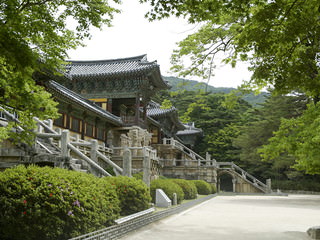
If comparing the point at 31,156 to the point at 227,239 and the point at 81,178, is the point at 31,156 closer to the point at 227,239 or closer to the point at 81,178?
the point at 81,178

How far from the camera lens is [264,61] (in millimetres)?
9094

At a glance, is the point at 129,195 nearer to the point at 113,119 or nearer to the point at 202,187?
the point at 113,119

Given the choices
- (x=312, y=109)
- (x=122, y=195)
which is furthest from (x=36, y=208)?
(x=312, y=109)

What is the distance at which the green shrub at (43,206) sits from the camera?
686 centimetres

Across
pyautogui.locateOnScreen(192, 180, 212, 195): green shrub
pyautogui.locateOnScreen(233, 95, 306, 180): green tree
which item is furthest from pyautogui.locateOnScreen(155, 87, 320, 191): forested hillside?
pyautogui.locateOnScreen(192, 180, 212, 195): green shrub

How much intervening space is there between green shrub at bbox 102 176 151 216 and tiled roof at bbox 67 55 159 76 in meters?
20.3

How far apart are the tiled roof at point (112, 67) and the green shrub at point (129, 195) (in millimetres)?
20276

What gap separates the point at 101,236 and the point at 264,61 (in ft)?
20.3

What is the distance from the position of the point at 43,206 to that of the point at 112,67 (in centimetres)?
2873

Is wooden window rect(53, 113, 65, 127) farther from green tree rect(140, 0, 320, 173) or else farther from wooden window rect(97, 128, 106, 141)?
green tree rect(140, 0, 320, 173)

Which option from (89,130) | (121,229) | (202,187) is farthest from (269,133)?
(121,229)

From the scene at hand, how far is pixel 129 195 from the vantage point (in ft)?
38.7

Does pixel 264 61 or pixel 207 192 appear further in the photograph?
pixel 207 192

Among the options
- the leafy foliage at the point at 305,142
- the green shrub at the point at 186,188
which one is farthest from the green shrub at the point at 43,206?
the green shrub at the point at 186,188
